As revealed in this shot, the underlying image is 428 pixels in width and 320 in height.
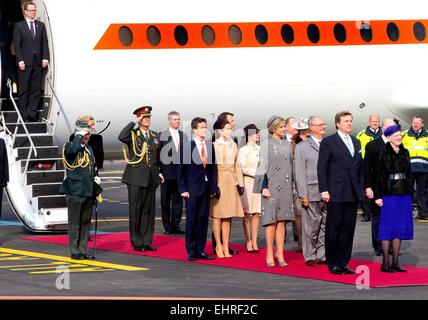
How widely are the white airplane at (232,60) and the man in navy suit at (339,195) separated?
6323mm

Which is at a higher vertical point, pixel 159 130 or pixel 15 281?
pixel 159 130

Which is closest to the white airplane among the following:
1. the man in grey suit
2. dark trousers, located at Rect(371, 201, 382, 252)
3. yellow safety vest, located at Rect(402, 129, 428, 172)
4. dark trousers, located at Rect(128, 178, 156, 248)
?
yellow safety vest, located at Rect(402, 129, 428, 172)

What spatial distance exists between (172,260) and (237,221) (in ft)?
20.6

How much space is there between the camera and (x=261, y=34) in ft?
80.5

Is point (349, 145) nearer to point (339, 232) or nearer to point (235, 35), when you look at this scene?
point (339, 232)

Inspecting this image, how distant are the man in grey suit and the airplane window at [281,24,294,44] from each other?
6.81m

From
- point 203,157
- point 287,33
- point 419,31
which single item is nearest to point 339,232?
point 203,157

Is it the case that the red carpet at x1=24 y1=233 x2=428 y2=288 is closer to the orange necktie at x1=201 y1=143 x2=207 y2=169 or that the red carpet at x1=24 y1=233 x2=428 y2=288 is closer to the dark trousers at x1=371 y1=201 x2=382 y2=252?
the dark trousers at x1=371 y1=201 x2=382 y2=252

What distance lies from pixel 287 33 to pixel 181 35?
8.04ft

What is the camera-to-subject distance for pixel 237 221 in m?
24.8

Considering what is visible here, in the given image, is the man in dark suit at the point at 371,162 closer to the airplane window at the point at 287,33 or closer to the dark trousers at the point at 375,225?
the dark trousers at the point at 375,225

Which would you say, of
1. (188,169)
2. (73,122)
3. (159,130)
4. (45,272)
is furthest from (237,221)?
(45,272)
